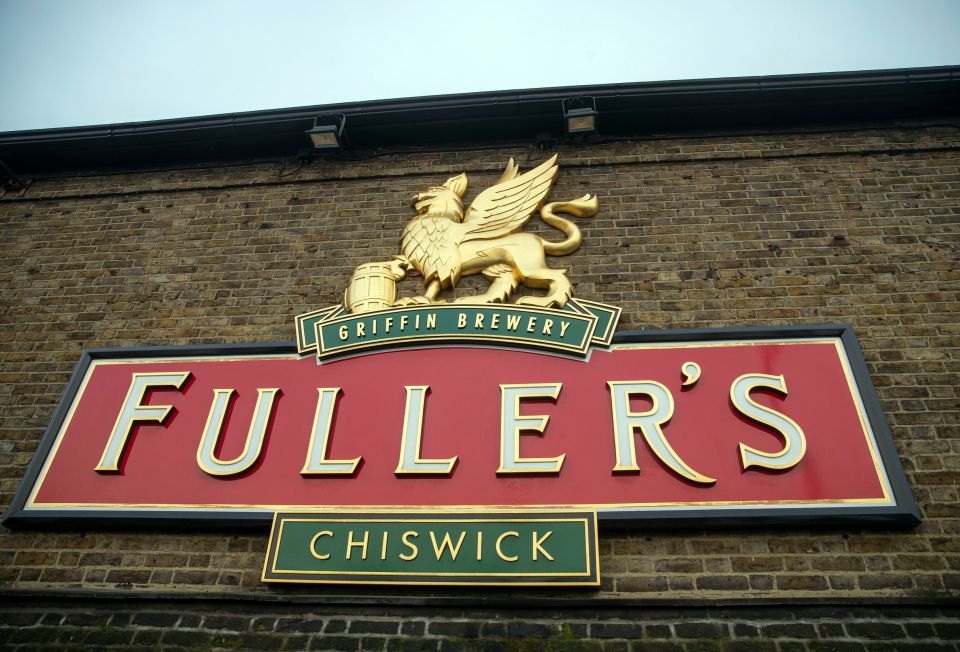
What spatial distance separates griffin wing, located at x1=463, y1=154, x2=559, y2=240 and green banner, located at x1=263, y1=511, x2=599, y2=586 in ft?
7.59

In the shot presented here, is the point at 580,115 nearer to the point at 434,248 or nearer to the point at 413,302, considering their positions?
the point at 434,248

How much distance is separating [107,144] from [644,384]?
5218 millimetres

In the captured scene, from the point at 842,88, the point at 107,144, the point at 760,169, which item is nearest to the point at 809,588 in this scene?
the point at 760,169

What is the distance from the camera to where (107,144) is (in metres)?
6.71

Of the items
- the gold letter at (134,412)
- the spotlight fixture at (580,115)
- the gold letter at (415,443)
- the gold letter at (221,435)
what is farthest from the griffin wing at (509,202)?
the gold letter at (134,412)

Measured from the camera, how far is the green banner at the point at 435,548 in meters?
3.82

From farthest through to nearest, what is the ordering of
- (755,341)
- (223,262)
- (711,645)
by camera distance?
(223,262)
(755,341)
(711,645)

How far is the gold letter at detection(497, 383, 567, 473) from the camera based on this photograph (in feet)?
13.7

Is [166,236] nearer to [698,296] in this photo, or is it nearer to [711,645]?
[698,296]

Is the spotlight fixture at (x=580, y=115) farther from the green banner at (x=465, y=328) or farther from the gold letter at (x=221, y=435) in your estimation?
the gold letter at (x=221, y=435)

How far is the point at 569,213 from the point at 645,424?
6.79 feet

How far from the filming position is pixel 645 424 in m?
4.30

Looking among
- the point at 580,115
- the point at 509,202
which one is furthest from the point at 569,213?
the point at 580,115

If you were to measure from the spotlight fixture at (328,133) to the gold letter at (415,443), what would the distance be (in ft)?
8.90
